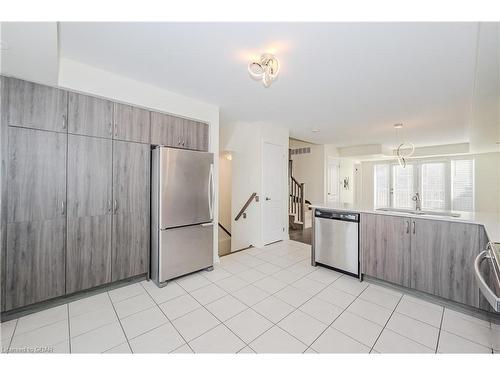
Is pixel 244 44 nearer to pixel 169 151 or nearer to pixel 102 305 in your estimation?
pixel 169 151

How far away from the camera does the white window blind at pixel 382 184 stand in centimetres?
746

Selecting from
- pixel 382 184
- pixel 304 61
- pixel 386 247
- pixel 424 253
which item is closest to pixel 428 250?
pixel 424 253

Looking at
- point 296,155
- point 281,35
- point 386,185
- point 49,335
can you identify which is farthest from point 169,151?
point 386,185

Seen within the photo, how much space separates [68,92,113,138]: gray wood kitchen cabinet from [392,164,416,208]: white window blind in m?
8.30

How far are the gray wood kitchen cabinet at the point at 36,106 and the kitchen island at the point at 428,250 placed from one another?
131 inches

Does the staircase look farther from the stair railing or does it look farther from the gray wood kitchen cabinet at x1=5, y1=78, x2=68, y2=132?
the gray wood kitchen cabinet at x1=5, y1=78, x2=68, y2=132

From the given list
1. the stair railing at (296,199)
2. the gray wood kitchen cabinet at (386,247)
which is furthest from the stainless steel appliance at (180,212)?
the stair railing at (296,199)

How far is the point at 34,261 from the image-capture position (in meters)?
1.91

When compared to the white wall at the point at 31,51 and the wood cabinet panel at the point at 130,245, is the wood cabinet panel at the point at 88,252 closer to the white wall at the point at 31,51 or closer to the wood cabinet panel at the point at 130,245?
the wood cabinet panel at the point at 130,245

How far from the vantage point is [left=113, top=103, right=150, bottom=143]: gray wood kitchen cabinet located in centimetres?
237

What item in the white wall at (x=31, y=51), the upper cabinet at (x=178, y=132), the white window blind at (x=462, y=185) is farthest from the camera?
the white window blind at (x=462, y=185)

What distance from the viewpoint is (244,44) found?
1759mm

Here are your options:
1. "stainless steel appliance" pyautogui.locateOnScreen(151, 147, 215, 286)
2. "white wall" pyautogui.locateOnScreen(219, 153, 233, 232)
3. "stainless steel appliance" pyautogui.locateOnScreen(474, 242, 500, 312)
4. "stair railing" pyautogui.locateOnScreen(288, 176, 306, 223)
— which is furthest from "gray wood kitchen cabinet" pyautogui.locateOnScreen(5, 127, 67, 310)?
"stair railing" pyautogui.locateOnScreen(288, 176, 306, 223)
